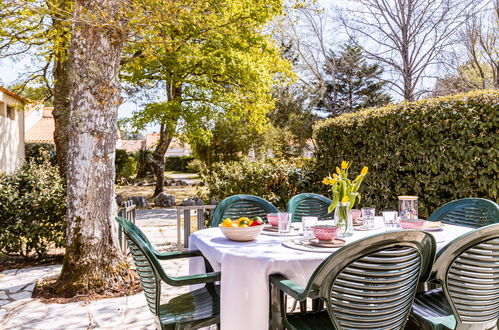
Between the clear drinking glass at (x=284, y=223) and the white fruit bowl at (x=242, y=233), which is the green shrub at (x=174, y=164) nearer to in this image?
the clear drinking glass at (x=284, y=223)

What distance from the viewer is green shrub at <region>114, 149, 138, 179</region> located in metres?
21.9

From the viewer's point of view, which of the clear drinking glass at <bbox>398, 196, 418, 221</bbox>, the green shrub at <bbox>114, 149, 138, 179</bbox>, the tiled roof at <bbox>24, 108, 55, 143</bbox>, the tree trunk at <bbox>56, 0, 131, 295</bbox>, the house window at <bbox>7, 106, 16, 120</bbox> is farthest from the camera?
the tiled roof at <bbox>24, 108, 55, 143</bbox>

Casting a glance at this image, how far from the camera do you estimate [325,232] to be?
2502mm

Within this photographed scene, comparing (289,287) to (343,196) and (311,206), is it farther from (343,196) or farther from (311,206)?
(311,206)

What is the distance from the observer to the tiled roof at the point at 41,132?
→ 79.2ft

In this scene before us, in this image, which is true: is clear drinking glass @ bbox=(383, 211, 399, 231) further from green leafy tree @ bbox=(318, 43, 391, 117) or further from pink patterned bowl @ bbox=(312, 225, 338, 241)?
green leafy tree @ bbox=(318, 43, 391, 117)

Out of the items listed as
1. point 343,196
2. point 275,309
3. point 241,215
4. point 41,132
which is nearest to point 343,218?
point 343,196

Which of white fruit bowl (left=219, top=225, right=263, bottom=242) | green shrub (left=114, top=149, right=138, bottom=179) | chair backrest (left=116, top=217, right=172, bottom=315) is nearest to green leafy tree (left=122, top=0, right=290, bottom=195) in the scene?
white fruit bowl (left=219, top=225, right=263, bottom=242)

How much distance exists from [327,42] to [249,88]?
890 cm

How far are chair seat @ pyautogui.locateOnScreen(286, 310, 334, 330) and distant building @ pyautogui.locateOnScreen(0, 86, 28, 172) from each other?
1615cm

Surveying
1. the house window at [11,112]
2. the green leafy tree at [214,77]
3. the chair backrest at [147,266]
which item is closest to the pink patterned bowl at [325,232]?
the chair backrest at [147,266]

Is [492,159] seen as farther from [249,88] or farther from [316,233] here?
[249,88]

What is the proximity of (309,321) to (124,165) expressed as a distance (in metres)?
21.2

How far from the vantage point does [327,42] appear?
63.4ft
